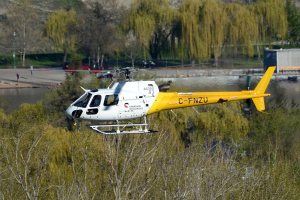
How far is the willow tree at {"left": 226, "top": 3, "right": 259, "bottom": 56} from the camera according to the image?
58.6m

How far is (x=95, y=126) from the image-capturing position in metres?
19.3

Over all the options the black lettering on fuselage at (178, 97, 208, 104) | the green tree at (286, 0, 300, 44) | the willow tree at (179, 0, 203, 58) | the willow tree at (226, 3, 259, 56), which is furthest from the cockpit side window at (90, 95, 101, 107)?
the green tree at (286, 0, 300, 44)

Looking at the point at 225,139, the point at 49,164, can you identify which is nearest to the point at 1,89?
the point at 225,139

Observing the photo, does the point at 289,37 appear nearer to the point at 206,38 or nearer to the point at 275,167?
the point at 206,38

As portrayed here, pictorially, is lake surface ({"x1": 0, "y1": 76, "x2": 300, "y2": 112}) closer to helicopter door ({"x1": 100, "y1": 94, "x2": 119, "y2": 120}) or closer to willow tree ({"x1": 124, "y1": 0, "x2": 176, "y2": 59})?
willow tree ({"x1": 124, "y1": 0, "x2": 176, "y2": 59})

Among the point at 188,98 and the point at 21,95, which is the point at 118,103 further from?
the point at 21,95

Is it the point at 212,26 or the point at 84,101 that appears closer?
the point at 84,101

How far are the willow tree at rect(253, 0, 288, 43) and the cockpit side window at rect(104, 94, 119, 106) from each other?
41048mm

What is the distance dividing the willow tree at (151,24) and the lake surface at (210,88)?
8137 millimetres

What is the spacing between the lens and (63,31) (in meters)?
62.8

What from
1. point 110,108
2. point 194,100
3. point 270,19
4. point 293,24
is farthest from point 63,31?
point 110,108

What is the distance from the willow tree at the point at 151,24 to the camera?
59906 millimetres

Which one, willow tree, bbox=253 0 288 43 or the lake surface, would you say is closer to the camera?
the lake surface

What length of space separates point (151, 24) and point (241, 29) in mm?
5641
